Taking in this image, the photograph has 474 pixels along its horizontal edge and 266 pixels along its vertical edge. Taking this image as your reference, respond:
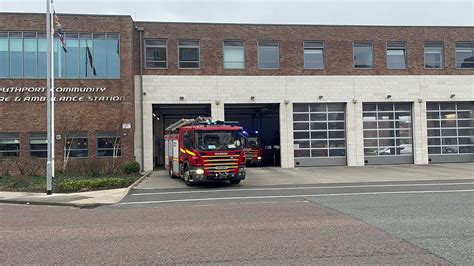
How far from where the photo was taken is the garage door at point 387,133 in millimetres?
32812

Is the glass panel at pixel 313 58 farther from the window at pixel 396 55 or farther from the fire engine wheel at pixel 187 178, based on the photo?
the fire engine wheel at pixel 187 178

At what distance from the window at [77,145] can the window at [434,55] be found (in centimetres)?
2468

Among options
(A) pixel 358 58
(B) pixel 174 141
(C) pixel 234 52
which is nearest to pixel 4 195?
(B) pixel 174 141

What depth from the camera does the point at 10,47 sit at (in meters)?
28.1

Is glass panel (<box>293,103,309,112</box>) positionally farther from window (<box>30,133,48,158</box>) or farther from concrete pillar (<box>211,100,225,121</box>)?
window (<box>30,133,48,158</box>)

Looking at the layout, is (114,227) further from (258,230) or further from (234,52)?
(234,52)

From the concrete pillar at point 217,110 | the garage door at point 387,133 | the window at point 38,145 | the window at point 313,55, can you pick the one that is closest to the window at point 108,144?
the window at point 38,145

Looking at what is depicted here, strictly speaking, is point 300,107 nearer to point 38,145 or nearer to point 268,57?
point 268,57

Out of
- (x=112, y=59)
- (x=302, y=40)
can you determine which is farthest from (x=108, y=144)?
(x=302, y=40)

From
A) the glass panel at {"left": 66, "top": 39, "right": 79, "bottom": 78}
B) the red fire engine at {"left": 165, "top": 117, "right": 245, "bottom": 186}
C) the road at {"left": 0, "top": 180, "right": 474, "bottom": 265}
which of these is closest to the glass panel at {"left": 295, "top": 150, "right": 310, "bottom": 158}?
the red fire engine at {"left": 165, "top": 117, "right": 245, "bottom": 186}

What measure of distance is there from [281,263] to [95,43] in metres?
25.7

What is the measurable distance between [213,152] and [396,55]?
20.3 meters

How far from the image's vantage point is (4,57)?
28.1 metres

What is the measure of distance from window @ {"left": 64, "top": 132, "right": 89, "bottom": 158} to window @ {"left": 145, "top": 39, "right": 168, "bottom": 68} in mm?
6604
